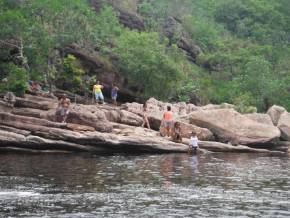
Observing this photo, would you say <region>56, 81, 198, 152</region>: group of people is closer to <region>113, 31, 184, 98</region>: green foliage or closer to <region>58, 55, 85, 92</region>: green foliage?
<region>58, 55, 85, 92</region>: green foliage

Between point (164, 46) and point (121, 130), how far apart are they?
23.8 meters

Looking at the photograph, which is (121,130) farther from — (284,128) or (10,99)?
(284,128)

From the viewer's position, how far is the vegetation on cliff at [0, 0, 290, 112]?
53.9 meters

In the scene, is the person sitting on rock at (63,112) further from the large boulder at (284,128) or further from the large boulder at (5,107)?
the large boulder at (284,128)

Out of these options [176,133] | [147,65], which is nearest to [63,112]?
[176,133]

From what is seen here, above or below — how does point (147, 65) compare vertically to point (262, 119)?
above

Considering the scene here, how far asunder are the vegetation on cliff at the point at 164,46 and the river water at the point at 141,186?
1302 cm

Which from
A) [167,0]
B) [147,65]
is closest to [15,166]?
[147,65]

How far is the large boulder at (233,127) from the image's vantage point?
51188mm

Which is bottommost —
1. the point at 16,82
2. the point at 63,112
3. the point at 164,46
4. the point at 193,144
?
the point at 193,144

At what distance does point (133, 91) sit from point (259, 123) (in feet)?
56.7

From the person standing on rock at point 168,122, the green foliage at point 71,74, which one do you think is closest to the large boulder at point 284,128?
the person standing on rock at point 168,122

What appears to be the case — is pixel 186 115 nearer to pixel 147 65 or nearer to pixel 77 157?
pixel 147 65

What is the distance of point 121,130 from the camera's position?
1865 inches
